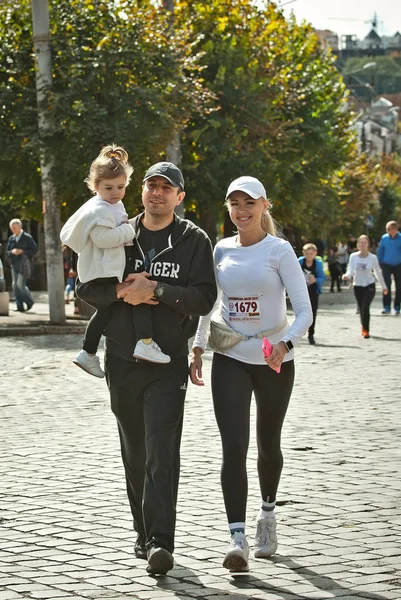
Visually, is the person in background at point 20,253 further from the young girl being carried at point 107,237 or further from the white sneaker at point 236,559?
the white sneaker at point 236,559

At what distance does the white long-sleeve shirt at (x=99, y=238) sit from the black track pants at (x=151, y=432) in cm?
40

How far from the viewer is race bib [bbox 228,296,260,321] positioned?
6391 millimetres

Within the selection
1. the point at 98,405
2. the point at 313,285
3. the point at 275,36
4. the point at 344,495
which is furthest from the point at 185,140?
the point at 344,495

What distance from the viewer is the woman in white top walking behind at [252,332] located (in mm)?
6273

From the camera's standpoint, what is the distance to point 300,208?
1617 inches

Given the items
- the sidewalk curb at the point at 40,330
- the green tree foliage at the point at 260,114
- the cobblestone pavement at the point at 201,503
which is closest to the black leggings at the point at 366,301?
the sidewalk curb at the point at 40,330

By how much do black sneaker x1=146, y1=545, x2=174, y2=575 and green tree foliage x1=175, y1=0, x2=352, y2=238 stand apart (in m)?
Result: 26.8

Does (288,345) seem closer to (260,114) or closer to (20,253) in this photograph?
(20,253)

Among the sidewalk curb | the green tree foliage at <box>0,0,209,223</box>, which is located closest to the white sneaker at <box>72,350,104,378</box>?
the sidewalk curb

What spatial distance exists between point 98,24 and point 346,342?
8.03 m

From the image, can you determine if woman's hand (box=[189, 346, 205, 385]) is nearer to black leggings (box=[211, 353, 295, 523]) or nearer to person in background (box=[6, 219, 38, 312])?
black leggings (box=[211, 353, 295, 523])

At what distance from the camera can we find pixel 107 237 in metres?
6.06

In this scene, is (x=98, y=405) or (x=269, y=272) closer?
(x=269, y=272)

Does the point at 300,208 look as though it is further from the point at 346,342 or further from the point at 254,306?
the point at 254,306
